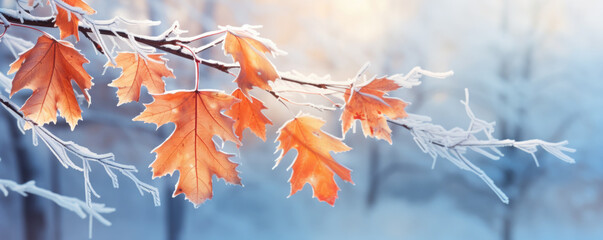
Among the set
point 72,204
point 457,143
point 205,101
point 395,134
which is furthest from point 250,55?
point 395,134

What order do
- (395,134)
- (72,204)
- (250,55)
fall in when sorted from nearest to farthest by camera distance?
(250,55) → (72,204) → (395,134)

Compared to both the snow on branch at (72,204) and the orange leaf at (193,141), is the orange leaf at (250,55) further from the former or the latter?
the snow on branch at (72,204)

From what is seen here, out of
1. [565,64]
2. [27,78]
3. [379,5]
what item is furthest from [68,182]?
[565,64]

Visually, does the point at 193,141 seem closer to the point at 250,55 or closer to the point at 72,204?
the point at 250,55

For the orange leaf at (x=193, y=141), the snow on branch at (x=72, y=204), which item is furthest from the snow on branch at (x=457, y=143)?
the snow on branch at (x=72, y=204)

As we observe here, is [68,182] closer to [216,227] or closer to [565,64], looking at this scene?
[216,227]
